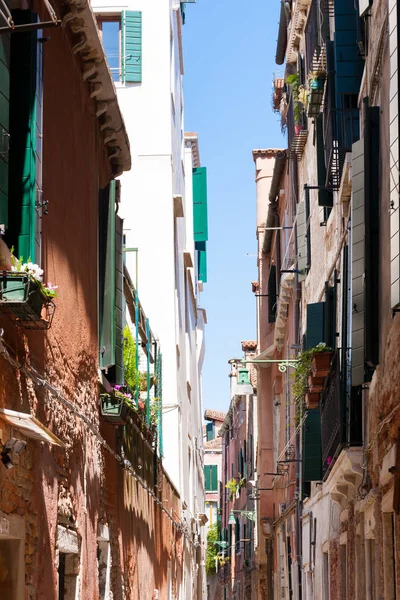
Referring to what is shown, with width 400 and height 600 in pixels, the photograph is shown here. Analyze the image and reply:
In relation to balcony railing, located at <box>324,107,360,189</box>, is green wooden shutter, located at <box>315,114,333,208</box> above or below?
above

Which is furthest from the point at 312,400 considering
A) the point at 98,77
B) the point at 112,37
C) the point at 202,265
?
the point at 202,265

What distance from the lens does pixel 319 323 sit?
15.5 meters

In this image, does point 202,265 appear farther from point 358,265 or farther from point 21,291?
point 21,291

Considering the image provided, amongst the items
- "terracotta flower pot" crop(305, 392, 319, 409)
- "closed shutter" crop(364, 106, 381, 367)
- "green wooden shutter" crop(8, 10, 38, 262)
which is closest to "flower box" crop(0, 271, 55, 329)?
"green wooden shutter" crop(8, 10, 38, 262)

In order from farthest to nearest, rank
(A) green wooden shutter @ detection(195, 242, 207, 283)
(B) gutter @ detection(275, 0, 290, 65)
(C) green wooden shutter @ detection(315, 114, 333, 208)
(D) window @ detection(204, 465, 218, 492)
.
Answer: (D) window @ detection(204, 465, 218, 492) < (A) green wooden shutter @ detection(195, 242, 207, 283) < (B) gutter @ detection(275, 0, 290, 65) < (C) green wooden shutter @ detection(315, 114, 333, 208)

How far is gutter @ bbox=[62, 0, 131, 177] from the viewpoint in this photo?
9688 mm

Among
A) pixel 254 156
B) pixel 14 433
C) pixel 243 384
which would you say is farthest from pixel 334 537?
pixel 254 156

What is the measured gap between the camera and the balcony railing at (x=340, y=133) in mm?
12445

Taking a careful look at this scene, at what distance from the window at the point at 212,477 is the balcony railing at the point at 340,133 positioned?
56.3m

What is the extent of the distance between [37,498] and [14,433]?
873 millimetres

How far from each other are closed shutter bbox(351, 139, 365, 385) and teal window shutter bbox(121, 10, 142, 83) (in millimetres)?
11896

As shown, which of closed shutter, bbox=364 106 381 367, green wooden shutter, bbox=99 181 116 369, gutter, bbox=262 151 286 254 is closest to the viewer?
closed shutter, bbox=364 106 381 367

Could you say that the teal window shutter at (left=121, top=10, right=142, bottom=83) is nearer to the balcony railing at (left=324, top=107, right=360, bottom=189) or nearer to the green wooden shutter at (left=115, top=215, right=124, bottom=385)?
the balcony railing at (left=324, top=107, right=360, bottom=189)

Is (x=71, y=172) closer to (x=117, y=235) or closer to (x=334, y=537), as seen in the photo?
(x=117, y=235)
